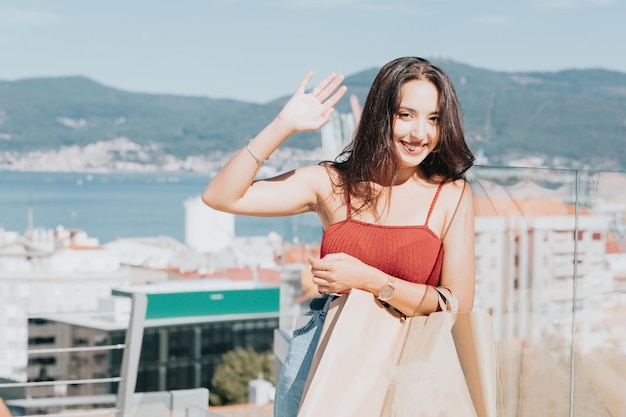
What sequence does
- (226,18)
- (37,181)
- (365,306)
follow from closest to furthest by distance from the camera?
1. (365,306)
2. (226,18)
3. (37,181)

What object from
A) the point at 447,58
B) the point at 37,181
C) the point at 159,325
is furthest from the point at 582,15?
the point at 159,325

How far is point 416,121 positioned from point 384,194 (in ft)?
0.36

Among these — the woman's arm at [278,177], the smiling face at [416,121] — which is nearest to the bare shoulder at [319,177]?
the woman's arm at [278,177]

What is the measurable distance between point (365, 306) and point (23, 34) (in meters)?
99.0

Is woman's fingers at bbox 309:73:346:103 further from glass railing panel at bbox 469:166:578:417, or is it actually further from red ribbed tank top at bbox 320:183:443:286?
glass railing panel at bbox 469:166:578:417

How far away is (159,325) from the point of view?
27.1m

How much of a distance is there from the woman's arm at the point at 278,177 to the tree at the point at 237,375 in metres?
21.8

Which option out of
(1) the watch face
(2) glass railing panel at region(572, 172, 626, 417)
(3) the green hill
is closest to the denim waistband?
(1) the watch face

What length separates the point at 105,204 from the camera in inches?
3885

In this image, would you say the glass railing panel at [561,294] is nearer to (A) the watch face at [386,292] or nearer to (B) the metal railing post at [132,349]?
(A) the watch face at [386,292]

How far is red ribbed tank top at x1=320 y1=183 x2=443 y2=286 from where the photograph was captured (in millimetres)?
1222

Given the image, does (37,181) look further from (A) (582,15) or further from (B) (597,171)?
(B) (597,171)

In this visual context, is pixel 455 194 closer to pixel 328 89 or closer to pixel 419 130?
pixel 419 130

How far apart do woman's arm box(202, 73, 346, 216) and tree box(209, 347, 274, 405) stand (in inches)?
858
